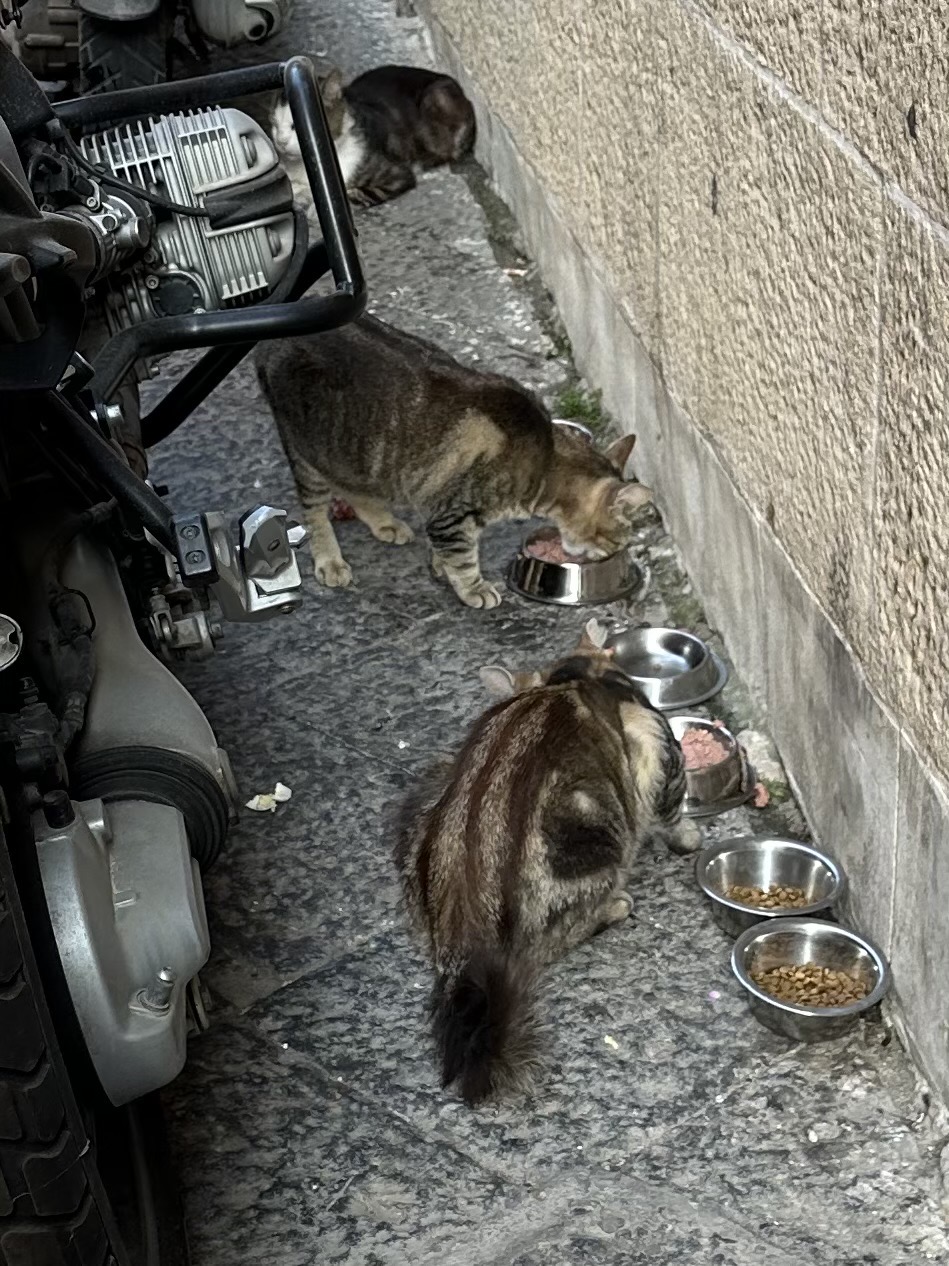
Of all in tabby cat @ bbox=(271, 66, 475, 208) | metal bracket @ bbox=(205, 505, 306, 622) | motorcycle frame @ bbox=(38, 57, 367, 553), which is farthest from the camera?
tabby cat @ bbox=(271, 66, 475, 208)

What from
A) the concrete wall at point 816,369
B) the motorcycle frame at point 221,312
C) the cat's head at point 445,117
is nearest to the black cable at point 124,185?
the motorcycle frame at point 221,312

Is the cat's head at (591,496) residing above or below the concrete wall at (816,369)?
below

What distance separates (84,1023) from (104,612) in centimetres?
88

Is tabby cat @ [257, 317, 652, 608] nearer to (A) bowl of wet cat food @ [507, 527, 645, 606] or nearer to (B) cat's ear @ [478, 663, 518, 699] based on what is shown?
(A) bowl of wet cat food @ [507, 527, 645, 606]

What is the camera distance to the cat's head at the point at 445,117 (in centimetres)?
750

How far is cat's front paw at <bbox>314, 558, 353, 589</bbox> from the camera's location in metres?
4.82

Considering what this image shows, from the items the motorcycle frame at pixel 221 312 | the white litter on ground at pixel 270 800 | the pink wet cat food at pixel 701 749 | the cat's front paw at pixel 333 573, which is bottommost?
the pink wet cat food at pixel 701 749

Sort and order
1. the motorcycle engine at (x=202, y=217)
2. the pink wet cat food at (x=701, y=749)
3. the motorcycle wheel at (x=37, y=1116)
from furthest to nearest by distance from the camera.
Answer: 1. the pink wet cat food at (x=701, y=749)
2. the motorcycle engine at (x=202, y=217)
3. the motorcycle wheel at (x=37, y=1116)

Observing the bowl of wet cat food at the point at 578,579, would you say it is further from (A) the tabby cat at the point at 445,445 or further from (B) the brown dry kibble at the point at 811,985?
(B) the brown dry kibble at the point at 811,985

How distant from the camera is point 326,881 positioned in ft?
11.9

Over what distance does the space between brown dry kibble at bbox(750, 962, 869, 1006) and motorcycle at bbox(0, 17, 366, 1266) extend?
1.13m

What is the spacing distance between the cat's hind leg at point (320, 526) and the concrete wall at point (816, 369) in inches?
39.0

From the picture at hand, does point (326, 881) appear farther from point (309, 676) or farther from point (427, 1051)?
point (309, 676)

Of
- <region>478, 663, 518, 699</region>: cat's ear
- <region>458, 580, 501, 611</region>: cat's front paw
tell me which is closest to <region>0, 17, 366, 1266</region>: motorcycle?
<region>478, 663, 518, 699</region>: cat's ear
